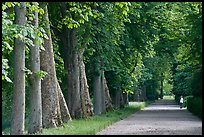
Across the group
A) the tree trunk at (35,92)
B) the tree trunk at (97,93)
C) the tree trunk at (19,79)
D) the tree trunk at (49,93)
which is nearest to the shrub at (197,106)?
the tree trunk at (97,93)

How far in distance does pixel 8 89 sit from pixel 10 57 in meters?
4.89

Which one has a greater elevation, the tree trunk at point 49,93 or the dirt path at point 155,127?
the tree trunk at point 49,93

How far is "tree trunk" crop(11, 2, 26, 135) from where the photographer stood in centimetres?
1453

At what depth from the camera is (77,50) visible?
25719 mm

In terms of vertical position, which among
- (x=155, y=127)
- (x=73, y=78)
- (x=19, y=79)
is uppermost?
(x=73, y=78)

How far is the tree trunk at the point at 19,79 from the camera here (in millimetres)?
14531

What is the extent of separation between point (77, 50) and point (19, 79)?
1125cm

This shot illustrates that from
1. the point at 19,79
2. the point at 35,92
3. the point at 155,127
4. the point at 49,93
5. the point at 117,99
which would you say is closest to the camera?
the point at 19,79

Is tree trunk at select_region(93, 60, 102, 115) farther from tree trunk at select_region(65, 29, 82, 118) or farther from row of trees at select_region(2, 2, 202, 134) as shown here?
tree trunk at select_region(65, 29, 82, 118)

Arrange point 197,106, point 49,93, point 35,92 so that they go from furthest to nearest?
1. point 197,106
2. point 49,93
3. point 35,92

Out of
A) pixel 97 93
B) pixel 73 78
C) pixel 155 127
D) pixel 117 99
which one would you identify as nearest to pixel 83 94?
pixel 73 78

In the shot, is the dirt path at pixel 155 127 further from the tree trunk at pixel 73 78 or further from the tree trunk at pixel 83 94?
the tree trunk at pixel 73 78

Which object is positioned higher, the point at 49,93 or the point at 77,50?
the point at 77,50

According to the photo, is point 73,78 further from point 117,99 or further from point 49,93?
point 117,99
